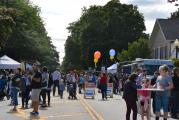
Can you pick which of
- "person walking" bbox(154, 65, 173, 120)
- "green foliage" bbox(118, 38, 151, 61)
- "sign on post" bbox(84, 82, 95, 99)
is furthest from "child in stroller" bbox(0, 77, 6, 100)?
"green foliage" bbox(118, 38, 151, 61)

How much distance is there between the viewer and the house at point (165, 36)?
68375mm

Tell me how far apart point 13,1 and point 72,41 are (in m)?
45.3

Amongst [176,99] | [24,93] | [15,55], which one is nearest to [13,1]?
[15,55]

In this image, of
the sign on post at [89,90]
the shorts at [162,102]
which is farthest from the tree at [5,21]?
the shorts at [162,102]

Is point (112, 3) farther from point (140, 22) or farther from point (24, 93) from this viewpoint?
point (24, 93)

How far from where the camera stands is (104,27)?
92.9 meters

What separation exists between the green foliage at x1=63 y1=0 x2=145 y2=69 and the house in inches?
627

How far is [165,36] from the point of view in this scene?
6906cm

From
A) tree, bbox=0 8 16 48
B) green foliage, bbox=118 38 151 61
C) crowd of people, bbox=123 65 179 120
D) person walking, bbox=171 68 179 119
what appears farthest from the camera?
green foliage, bbox=118 38 151 61

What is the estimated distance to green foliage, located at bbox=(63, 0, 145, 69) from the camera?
9238 centimetres

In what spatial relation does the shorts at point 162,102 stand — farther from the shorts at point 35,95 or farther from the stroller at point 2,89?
the stroller at point 2,89

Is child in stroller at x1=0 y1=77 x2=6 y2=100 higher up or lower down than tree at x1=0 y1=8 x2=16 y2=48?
lower down

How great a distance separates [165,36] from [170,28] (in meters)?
1.84

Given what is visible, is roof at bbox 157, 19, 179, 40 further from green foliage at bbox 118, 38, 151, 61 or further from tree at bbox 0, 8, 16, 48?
tree at bbox 0, 8, 16, 48
